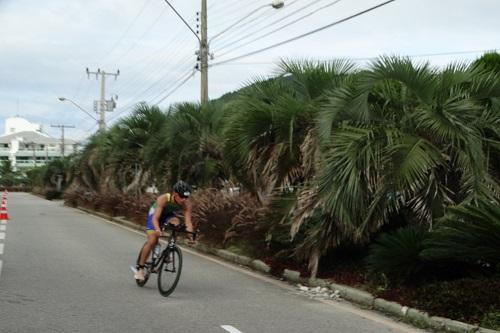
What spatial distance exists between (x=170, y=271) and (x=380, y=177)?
327 centimetres

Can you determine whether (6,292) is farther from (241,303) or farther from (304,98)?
(304,98)

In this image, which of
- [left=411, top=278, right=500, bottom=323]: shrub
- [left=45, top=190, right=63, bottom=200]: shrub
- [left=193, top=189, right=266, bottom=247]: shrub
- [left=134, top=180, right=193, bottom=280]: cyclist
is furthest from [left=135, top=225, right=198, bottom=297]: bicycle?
[left=45, top=190, right=63, bottom=200]: shrub

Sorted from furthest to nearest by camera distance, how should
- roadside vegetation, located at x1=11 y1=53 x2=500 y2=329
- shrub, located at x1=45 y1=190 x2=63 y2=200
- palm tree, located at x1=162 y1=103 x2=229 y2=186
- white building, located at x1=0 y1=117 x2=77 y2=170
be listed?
white building, located at x1=0 y1=117 x2=77 y2=170, shrub, located at x1=45 y1=190 x2=63 y2=200, palm tree, located at x1=162 y1=103 x2=229 y2=186, roadside vegetation, located at x1=11 y1=53 x2=500 y2=329

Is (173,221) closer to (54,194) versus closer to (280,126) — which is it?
(280,126)

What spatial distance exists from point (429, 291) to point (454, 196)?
1.90 meters

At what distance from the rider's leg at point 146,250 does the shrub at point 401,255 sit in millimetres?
3121

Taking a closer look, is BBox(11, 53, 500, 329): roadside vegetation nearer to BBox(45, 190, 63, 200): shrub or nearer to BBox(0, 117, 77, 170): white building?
BBox(45, 190, 63, 200): shrub

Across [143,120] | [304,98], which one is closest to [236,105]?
[304,98]

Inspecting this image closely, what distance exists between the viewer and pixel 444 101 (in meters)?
9.30

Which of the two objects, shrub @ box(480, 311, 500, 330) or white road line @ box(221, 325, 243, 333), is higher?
shrub @ box(480, 311, 500, 330)

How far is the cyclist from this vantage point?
8.84 meters

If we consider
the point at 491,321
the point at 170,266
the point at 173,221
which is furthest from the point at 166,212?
the point at 491,321

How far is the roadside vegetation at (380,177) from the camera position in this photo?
7750 mm

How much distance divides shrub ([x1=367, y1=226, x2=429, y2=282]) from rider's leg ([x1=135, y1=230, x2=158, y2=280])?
312 centimetres
